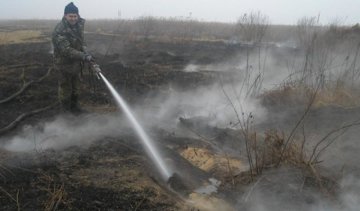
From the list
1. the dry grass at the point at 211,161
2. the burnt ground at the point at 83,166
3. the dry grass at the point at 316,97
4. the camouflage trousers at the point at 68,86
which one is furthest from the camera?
the dry grass at the point at 316,97

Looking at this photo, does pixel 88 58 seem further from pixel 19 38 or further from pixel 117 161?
pixel 19 38

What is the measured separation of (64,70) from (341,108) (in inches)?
210

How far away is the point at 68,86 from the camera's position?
314 inches

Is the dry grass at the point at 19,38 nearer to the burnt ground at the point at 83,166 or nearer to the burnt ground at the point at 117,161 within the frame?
the burnt ground at the point at 83,166

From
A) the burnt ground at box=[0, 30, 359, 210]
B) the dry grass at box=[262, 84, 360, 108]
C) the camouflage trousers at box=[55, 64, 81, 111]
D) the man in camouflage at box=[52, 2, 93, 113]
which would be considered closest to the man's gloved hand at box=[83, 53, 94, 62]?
the man in camouflage at box=[52, 2, 93, 113]

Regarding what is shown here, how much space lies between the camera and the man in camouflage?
742 centimetres

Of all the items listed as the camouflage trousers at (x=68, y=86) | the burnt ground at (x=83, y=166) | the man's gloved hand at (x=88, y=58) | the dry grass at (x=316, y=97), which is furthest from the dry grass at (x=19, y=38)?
the dry grass at (x=316, y=97)

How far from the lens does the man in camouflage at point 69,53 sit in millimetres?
7422

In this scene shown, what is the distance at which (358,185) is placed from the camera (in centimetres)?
490

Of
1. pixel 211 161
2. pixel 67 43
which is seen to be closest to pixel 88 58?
pixel 67 43

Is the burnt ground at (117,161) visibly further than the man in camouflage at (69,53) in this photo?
No

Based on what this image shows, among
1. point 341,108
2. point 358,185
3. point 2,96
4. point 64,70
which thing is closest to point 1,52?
point 2,96

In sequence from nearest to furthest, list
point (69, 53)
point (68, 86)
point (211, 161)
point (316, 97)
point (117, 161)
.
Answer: point (117, 161), point (211, 161), point (69, 53), point (68, 86), point (316, 97)

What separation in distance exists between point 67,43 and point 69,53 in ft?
0.66
